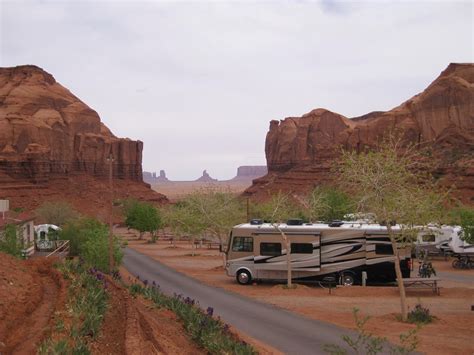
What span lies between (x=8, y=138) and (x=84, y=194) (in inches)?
751

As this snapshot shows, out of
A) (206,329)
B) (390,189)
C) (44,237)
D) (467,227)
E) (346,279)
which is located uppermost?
(390,189)

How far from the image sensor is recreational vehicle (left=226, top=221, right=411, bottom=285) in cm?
2500

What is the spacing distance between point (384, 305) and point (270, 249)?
7061 mm

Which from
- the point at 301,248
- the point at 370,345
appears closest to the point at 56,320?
the point at 370,345

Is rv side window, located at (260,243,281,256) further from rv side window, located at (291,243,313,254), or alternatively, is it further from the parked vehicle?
the parked vehicle

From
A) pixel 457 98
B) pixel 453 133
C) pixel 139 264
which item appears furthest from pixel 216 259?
pixel 457 98

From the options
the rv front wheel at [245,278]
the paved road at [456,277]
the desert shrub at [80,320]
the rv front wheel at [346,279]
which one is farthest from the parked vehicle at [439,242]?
the desert shrub at [80,320]

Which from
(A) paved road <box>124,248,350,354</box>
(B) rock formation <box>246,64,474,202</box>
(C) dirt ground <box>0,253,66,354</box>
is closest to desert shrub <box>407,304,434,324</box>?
(A) paved road <box>124,248,350,354</box>

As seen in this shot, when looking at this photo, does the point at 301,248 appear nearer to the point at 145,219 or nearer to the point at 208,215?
the point at 208,215

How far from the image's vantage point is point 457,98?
297 ft

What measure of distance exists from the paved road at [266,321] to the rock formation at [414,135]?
40.4 m

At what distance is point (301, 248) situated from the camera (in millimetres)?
25625

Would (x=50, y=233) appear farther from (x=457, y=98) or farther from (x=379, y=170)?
(x=457, y=98)

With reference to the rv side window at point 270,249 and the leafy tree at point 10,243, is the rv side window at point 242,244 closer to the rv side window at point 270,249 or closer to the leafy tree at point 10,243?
the rv side window at point 270,249
